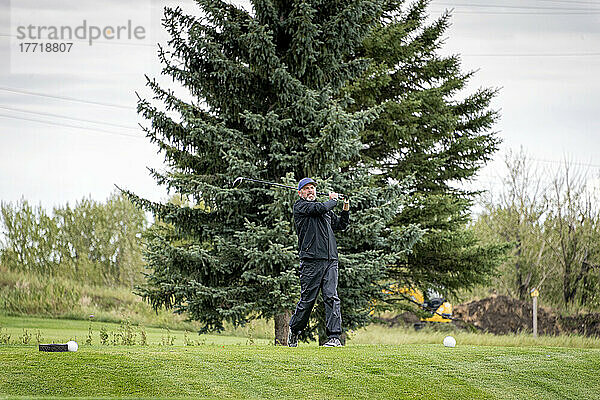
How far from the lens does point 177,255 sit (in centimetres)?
1277

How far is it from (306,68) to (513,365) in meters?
7.77

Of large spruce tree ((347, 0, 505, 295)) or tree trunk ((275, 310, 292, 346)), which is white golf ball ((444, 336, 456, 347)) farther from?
large spruce tree ((347, 0, 505, 295))

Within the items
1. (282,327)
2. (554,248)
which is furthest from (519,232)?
(282,327)

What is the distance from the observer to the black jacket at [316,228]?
9242 mm

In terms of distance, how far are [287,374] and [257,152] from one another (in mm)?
6733

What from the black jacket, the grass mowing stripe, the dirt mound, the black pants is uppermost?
the black jacket

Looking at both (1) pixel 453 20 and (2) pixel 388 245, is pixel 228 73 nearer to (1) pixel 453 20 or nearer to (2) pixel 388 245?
(2) pixel 388 245

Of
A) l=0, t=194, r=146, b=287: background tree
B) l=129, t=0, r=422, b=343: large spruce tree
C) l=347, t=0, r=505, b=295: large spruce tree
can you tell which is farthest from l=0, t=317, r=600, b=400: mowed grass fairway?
l=0, t=194, r=146, b=287: background tree

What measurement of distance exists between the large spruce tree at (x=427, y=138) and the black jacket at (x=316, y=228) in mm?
7531

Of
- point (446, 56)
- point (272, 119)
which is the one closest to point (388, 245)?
point (272, 119)

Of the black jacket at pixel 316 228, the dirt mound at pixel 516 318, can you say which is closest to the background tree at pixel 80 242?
the dirt mound at pixel 516 318

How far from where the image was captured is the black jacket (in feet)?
30.3

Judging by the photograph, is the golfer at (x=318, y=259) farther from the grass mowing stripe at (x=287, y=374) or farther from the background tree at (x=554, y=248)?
the background tree at (x=554, y=248)

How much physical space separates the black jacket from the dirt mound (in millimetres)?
13570
